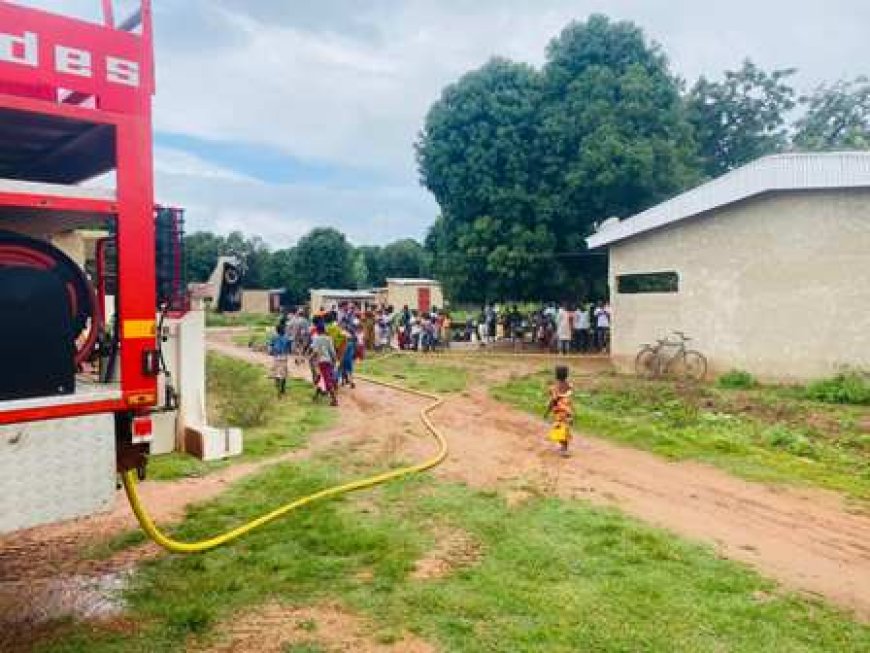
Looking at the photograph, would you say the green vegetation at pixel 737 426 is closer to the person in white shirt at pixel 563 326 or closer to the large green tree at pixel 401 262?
the person in white shirt at pixel 563 326

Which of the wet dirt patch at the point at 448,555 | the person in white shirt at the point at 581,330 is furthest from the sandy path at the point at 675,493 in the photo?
the person in white shirt at the point at 581,330

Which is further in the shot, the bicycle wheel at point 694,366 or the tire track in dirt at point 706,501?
the bicycle wheel at point 694,366

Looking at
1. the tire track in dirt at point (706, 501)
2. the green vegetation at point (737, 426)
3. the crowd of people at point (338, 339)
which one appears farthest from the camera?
the crowd of people at point (338, 339)

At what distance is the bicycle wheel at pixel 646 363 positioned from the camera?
710 inches

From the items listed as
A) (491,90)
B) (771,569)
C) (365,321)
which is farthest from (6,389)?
(491,90)

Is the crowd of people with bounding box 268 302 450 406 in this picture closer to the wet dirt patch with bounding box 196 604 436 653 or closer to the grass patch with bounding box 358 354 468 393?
the grass patch with bounding box 358 354 468 393

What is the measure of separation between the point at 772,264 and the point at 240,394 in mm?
11077

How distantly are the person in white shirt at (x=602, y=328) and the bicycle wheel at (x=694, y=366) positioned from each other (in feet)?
24.5

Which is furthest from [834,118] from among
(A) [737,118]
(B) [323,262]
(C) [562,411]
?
(B) [323,262]

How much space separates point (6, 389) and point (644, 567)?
174 inches

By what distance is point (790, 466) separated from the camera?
916 cm

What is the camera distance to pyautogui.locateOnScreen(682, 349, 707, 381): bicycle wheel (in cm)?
1706

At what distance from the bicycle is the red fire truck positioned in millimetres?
14534

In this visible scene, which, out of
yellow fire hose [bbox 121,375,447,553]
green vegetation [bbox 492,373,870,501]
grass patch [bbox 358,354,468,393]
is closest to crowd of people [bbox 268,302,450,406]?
grass patch [bbox 358,354,468,393]
